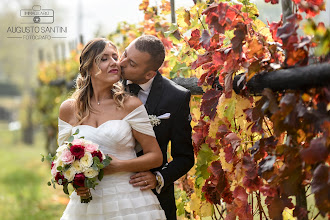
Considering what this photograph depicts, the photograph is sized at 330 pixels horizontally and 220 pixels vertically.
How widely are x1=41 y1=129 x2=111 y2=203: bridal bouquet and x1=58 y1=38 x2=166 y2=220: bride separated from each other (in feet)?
0.40

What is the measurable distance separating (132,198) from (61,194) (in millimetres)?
6755

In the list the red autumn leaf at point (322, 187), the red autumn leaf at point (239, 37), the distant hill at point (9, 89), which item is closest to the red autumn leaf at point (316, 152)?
the red autumn leaf at point (322, 187)

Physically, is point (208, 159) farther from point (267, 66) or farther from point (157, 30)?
point (157, 30)

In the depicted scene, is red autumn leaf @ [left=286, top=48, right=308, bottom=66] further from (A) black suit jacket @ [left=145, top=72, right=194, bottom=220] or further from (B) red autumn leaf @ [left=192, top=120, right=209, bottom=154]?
(A) black suit jacket @ [left=145, top=72, right=194, bottom=220]

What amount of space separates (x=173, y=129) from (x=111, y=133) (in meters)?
0.46

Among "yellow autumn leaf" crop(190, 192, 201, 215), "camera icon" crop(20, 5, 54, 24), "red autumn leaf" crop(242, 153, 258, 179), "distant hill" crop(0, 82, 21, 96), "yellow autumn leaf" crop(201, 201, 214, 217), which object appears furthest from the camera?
"distant hill" crop(0, 82, 21, 96)

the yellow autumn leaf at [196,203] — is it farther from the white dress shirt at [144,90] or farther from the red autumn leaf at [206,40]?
the red autumn leaf at [206,40]

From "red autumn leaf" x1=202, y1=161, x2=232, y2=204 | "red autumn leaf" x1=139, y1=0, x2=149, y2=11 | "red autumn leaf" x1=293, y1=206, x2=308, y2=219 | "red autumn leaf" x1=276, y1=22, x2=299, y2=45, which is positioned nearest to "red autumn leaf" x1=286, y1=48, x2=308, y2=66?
"red autumn leaf" x1=276, y1=22, x2=299, y2=45

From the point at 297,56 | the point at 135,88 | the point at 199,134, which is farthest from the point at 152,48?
the point at 297,56

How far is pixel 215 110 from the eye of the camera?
294 cm

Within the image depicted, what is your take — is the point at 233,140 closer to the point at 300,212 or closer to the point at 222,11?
the point at 300,212

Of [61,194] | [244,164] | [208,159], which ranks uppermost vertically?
[244,164]

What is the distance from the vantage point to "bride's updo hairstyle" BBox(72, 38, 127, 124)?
127 inches

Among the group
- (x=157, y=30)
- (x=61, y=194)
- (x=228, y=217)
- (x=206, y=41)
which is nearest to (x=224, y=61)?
(x=206, y=41)
